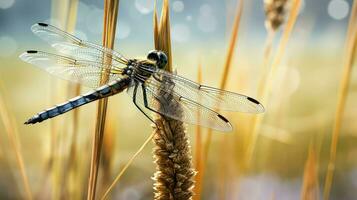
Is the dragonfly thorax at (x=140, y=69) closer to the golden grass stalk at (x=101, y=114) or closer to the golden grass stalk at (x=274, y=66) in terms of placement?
the golden grass stalk at (x=274, y=66)

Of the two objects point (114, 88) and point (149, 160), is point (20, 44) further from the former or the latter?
point (114, 88)

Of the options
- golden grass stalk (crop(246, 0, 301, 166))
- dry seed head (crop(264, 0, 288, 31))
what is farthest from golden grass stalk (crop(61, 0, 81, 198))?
dry seed head (crop(264, 0, 288, 31))

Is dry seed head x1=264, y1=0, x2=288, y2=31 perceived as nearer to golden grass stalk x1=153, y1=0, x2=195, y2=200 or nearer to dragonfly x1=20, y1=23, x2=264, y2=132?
dragonfly x1=20, y1=23, x2=264, y2=132

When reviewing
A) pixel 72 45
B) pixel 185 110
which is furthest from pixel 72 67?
pixel 185 110

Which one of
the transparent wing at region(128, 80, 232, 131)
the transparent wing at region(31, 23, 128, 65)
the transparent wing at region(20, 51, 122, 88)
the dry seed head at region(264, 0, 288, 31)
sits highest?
the dry seed head at region(264, 0, 288, 31)

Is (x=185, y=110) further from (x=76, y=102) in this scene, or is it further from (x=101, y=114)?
(x=76, y=102)

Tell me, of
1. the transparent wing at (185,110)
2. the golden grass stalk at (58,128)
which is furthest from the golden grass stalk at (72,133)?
the transparent wing at (185,110)
